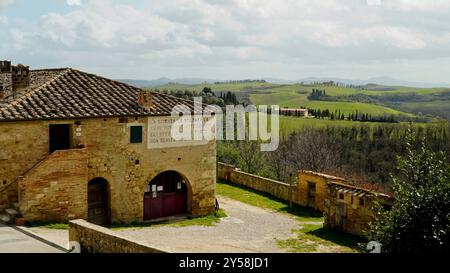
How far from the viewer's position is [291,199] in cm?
2880

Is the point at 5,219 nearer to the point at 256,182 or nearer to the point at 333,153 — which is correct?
the point at 256,182

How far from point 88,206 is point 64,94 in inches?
185

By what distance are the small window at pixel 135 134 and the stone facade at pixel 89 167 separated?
165mm

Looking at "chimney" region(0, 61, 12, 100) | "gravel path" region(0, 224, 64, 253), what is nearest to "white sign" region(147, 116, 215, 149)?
"chimney" region(0, 61, 12, 100)

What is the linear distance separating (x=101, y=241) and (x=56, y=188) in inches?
241

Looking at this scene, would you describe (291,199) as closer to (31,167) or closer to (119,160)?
(119,160)

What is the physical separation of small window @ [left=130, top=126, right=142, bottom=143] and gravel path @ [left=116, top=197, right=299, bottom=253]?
3.65 meters

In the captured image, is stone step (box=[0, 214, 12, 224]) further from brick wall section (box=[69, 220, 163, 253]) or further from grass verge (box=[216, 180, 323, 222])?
grass verge (box=[216, 180, 323, 222])

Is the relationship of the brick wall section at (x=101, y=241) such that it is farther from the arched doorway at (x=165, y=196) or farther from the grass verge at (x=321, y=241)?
the arched doorway at (x=165, y=196)

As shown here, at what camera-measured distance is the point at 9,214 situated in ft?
62.8

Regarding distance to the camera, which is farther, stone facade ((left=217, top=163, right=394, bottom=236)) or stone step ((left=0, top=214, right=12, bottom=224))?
stone facade ((left=217, top=163, right=394, bottom=236))

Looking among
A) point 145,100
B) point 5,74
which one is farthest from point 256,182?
point 5,74

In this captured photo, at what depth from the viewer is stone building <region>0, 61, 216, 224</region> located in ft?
65.2
